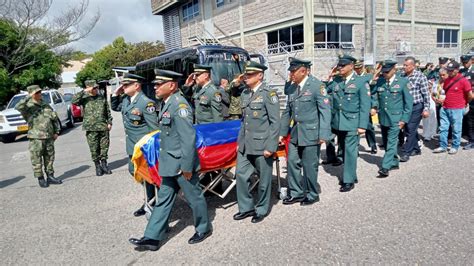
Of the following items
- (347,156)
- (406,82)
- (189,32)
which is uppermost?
(189,32)

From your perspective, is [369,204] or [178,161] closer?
[178,161]

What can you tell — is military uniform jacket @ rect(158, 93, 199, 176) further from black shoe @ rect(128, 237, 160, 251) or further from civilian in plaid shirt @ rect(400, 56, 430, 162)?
civilian in plaid shirt @ rect(400, 56, 430, 162)

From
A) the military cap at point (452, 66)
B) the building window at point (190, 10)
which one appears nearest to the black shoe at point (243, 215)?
the military cap at point (452, 66)

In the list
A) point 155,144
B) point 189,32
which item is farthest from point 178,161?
point 189,32

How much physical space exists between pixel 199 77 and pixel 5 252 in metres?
3.64

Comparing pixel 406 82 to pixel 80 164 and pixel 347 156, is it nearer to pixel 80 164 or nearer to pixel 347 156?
pixel 347 156

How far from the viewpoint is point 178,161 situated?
335cm

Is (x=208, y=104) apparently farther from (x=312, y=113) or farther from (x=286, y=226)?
(x=286, y=226)

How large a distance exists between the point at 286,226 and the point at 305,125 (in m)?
1.28

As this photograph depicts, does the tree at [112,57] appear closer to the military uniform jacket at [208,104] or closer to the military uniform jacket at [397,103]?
the military uniform jacket at [208,104]

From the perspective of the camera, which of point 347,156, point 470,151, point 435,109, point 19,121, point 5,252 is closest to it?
point 5,252

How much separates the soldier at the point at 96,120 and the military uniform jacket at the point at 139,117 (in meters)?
1.97

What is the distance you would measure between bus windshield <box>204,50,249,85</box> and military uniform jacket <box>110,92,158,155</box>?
19.4 feet

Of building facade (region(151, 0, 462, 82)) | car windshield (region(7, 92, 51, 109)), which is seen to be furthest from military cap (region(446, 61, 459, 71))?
car windshield (region(7, 92, 51, 109))
